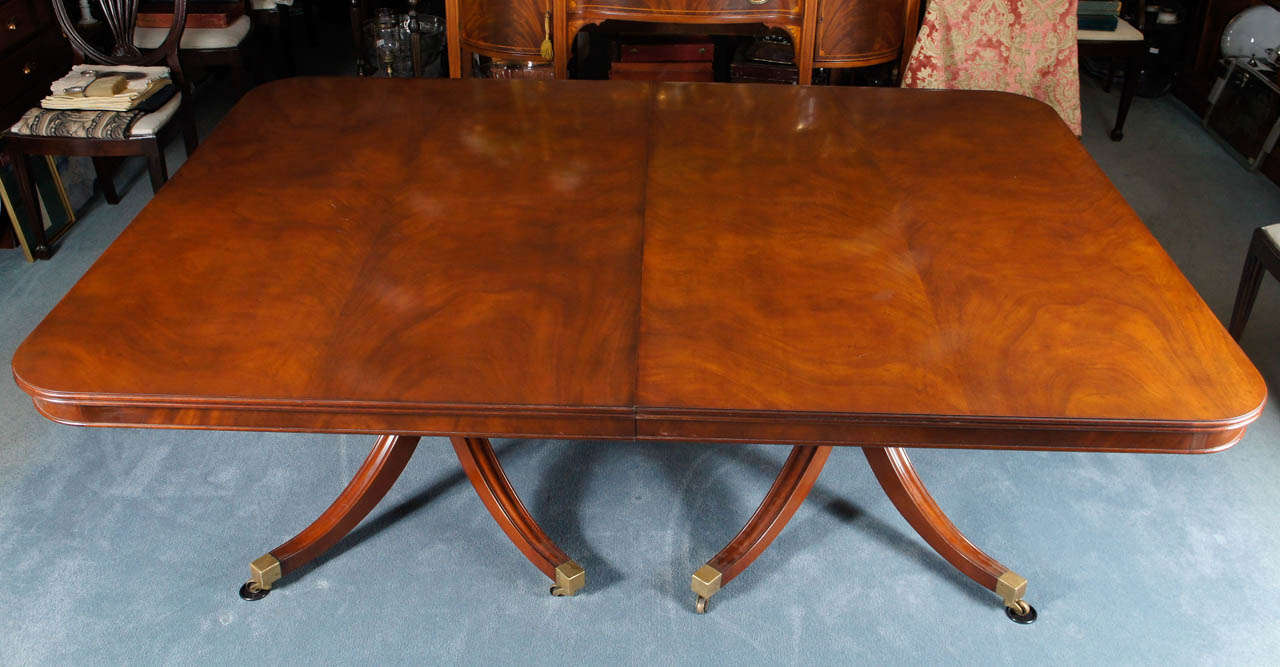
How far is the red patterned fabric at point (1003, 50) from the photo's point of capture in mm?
2350

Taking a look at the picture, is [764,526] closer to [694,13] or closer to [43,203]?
[694,13]

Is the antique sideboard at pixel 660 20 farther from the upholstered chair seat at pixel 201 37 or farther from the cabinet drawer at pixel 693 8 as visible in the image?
the upholstered chair seat at pixel 201 37

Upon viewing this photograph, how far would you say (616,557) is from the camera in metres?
1.81

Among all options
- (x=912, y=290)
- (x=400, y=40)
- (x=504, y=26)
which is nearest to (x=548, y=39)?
(x=504, y=26)

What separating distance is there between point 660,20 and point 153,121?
1.30 meters

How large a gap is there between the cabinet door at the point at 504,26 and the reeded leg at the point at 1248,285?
5.45 feet

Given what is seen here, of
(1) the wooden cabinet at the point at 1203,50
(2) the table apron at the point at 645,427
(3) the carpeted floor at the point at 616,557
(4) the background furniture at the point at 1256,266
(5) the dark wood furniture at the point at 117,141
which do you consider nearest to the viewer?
(2) the table apron at the point at 645,427

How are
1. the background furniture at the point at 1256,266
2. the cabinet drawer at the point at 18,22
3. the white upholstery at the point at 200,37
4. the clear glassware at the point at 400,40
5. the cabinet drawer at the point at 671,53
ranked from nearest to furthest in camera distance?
the background furniture at the point at 1256,266 → the cabinet drawer at the point at 18,22 → the white upholstery at the point at 200,37 → the cabinet drawer at the point at 671,53 → the clear glassware at the point at 400,40

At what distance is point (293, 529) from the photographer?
1853mm

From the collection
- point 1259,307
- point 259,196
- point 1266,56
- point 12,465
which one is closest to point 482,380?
point 259,196

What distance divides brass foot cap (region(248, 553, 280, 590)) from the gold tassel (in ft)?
4.47

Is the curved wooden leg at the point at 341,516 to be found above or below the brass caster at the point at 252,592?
above

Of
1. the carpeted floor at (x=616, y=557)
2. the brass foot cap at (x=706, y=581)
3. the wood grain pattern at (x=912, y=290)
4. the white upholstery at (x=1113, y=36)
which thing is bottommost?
the carpeted floor at (x=616, y=557)

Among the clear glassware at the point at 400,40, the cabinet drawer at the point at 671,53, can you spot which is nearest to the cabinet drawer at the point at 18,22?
the clear glassware at the point at 400,40
